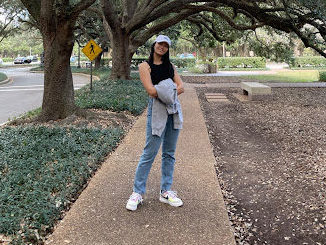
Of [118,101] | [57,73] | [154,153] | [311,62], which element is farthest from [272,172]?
[311,62]

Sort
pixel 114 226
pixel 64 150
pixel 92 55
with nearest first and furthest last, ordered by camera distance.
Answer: pixel 114 226 < pixel 64 150 < pixel 92 55

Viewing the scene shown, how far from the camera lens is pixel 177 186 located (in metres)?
5.09

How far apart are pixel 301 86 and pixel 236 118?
36.5 feet

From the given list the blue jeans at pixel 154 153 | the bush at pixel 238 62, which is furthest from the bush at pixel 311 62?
the blue jeans at pixel 154 153

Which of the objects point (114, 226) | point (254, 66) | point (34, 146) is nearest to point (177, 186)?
point (114, 226)

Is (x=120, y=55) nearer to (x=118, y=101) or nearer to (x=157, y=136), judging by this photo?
(x=118, y=101)

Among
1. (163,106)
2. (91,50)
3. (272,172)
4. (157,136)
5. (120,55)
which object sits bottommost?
(272,172)

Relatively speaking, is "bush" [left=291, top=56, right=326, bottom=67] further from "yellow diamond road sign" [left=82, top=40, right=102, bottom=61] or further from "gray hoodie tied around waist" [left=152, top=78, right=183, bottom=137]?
"gray hoodie tied around waist" [left=152, top=78, right=183, bottom=137]

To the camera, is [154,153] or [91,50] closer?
[154,153]

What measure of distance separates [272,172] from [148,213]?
2.67 metres

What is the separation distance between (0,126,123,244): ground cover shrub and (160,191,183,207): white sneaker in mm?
1078

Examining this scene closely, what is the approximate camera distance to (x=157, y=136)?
415 centimetres

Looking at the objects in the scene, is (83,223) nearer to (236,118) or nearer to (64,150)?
(64,150)

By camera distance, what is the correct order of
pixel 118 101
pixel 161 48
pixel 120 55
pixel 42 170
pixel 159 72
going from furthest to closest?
pixel 120 55
pixel 118 101
pixel 42 170
pixel 159 72
pixel 161 48
